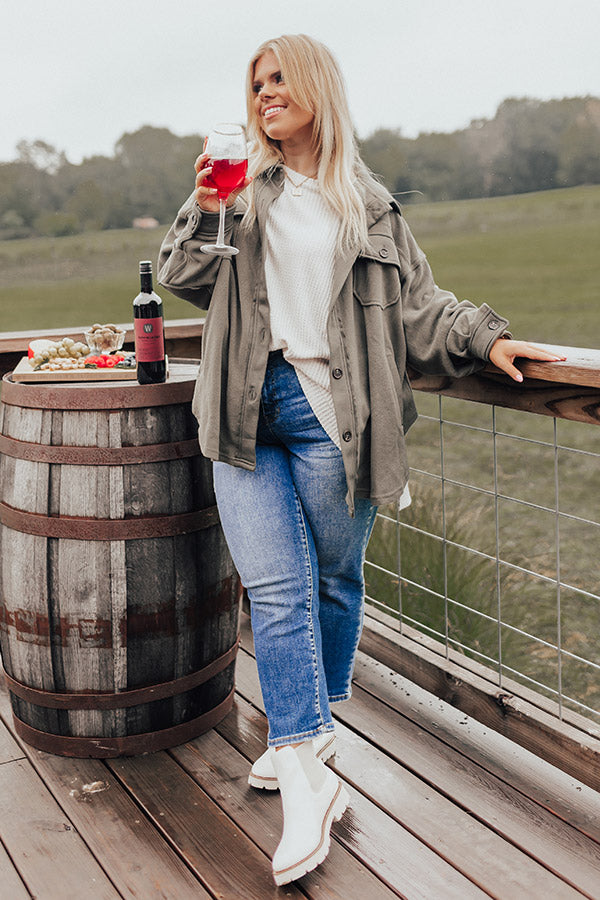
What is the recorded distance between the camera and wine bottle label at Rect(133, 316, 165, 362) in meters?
2.12

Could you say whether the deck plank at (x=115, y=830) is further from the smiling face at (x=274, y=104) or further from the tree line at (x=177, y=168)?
the tree line at (x=177, y=168)

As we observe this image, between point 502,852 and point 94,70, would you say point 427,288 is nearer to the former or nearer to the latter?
point 502,852

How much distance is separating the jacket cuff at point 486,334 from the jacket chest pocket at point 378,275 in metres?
0.18

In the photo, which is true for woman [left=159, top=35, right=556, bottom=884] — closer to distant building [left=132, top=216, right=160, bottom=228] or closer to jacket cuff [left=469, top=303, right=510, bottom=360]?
jacket cuff [left=469, top=303, right=510, bottom=360]

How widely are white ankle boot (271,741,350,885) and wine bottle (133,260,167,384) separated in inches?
35.6

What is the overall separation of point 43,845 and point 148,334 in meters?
1.12

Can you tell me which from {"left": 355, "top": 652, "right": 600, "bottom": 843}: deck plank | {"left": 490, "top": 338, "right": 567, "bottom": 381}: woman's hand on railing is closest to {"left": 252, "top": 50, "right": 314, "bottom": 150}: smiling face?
{"left": 490, "top": 338, "right": 567, "bottom": 381}: woman's hand on railing

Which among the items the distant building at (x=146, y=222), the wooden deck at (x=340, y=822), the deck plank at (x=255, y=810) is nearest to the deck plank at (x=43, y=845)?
the wooden deck at (x=340, y=822)

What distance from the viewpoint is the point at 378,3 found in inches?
952

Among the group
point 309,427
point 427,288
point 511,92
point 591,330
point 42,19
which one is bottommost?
point 591,330

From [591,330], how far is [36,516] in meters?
22.2

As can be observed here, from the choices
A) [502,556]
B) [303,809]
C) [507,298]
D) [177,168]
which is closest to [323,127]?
[303,809]

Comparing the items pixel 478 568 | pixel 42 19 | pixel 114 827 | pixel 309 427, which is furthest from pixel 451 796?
pixel 42 19

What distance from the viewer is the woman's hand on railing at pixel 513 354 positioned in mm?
1808
